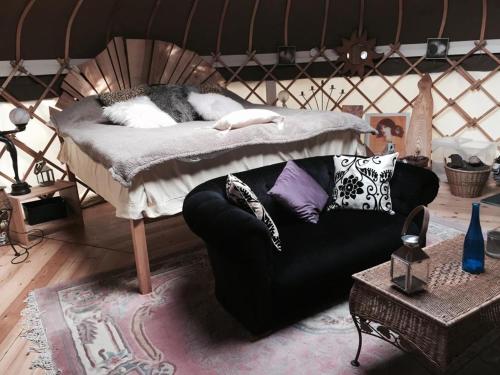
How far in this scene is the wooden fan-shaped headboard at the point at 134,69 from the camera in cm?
338

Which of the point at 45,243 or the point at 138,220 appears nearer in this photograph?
the point at 138,220

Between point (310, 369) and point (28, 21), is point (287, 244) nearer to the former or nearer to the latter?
point (310, 369)

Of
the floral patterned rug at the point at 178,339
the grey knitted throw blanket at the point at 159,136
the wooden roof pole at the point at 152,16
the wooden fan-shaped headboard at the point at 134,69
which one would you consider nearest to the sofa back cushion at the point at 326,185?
the grey knitted throw blanket at the point at 159,136

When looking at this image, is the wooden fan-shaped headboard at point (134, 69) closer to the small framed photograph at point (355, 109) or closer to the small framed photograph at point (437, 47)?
the small framed photograph at point (355, 109)

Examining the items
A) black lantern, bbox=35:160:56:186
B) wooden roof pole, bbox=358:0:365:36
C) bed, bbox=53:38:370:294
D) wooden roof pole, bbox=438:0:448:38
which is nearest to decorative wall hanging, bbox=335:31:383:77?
wooden roof pole, bbox=358:0:365:36

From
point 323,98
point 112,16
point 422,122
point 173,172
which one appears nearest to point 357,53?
point 323,98

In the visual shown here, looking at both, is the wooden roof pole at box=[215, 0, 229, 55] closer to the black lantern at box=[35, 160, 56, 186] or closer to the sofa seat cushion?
the black lantern at box=[35, 160, 56, 186]

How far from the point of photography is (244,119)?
8.09 ft

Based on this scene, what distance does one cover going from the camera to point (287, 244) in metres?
1.83

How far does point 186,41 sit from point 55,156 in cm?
157

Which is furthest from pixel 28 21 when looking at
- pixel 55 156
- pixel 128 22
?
pixel 55 156

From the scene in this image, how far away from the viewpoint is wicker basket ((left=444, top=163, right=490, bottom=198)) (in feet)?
10.3

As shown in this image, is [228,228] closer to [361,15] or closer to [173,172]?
[173,172]

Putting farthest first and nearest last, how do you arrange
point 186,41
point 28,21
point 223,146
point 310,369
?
point 186,41 < point 28,21 < point 223,146 < point 310,369
